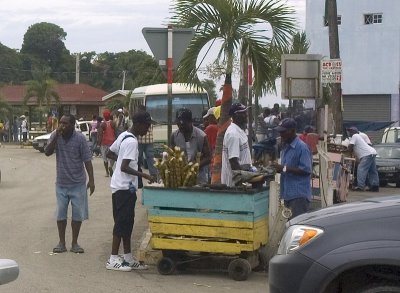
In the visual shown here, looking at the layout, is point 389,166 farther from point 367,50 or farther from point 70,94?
point 70,94

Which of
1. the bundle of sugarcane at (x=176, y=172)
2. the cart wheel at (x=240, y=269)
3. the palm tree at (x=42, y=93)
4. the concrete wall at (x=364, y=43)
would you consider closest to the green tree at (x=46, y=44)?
the palm tree at (x=42, y=93)

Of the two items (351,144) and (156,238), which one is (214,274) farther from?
(351,144)

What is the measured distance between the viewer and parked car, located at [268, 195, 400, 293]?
18.4 feet

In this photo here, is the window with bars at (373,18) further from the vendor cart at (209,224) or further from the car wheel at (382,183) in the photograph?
the vendor cart at (209,224)

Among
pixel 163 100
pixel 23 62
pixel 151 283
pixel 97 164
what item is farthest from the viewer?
pixel 23 62

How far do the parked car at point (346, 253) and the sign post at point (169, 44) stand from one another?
5337 millimetres

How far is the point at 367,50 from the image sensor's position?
123 ft

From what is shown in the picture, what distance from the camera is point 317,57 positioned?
45.8 feet

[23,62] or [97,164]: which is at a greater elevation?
[23,62]

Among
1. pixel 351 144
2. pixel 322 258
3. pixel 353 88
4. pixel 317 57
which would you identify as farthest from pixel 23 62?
pixel 322 258

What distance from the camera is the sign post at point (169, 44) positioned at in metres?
10.9

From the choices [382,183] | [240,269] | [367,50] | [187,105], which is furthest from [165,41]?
[367,50]

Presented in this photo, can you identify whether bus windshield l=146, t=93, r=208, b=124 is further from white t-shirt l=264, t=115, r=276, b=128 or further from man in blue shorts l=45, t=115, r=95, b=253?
man in blue shorts l=45, t=115, r=95, b=253

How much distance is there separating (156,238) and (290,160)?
1.80 meters
